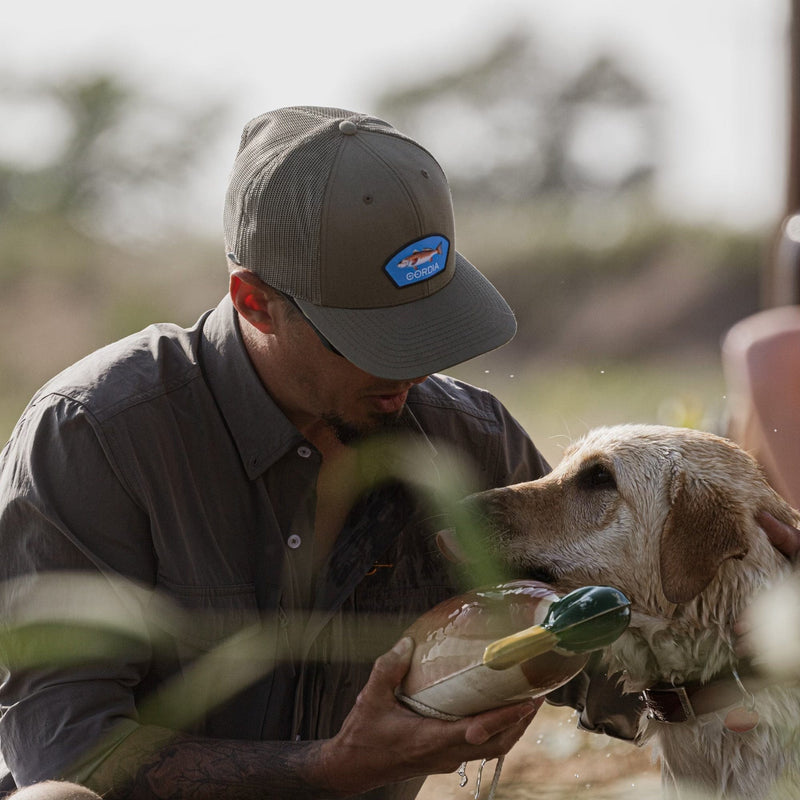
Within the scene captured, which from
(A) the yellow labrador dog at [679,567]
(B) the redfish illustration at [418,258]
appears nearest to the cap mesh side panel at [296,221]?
(B) the redfish illustration at [418,258]

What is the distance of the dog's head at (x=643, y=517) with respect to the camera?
10.2 feet

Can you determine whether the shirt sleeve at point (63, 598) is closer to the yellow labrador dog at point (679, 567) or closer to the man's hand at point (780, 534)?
the yellow labrador dog at point (679, 567)

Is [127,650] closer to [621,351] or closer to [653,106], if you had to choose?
[621,351]

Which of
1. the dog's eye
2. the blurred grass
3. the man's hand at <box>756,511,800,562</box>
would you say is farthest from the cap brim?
the blurred grass

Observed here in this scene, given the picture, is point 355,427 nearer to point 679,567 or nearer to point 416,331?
point 416,331

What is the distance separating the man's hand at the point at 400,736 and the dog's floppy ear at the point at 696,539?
58 cm

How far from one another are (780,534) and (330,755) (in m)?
1.29

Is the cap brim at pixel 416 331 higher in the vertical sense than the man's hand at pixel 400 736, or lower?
higher

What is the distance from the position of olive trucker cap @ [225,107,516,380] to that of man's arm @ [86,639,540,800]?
78cm

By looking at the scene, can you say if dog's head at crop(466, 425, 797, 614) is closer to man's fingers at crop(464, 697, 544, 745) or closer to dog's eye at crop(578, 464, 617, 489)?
dog's eye at crop(578, 464, 617, 489)

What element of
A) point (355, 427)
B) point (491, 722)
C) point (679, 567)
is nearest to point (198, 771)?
point (491, 722)

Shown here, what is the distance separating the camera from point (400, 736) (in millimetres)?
2682

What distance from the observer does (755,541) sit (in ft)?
10.2

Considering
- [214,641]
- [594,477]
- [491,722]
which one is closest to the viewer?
[491,722]
